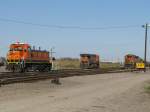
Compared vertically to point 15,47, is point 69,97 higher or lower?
lower

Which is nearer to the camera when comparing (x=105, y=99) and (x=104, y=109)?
(x=104, y=109)

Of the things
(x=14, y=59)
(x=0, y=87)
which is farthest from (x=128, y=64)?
(x=0, y=87)

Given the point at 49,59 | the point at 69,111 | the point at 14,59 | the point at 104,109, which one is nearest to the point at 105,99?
the point at 104,109

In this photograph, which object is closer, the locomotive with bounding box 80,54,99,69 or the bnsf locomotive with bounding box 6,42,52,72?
the bnsf locomotive with bounding box 6,42,52,72

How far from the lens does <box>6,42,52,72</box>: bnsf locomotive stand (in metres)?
41.4

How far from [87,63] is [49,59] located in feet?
85.7

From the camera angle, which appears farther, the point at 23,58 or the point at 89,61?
the point at 89,61

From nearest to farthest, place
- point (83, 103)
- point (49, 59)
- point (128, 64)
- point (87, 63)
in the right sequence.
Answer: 1. point (83, 103)
2. point (49, 59)
3. point (87, 63)
4. point (128, 64)

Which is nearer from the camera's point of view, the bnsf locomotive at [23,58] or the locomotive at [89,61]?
the bnsf locomotive at [23,58]

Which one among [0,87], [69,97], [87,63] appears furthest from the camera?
[87,63]

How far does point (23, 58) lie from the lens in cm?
4169

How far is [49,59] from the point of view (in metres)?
46.8

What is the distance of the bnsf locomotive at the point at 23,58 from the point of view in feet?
136

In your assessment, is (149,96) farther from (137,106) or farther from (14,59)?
(14,59)
